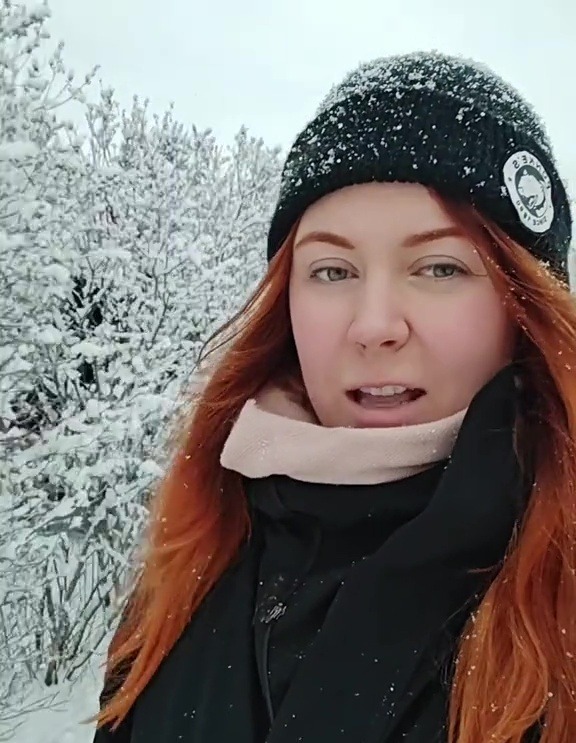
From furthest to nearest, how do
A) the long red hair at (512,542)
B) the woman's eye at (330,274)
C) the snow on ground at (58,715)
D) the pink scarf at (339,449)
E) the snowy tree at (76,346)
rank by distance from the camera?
the snow on ground at (58,715), the snowy tree at (76,346), the woman's eye at (330,274), the pink scarf at (339,449), the long red hair at (512,542)

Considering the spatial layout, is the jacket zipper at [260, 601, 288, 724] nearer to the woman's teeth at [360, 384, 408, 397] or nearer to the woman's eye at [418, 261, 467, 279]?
the woman's teeth at [360, 384, 408, 397]

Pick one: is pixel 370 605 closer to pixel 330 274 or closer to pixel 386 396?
pixel 386 396

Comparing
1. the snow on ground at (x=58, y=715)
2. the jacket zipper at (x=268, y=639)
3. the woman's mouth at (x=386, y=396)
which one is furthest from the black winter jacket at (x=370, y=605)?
the snow on ground at (x=58, y=715)

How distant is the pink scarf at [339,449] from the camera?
1031 millimetres

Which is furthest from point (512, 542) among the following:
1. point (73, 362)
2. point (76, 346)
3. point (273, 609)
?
point (73, 362)

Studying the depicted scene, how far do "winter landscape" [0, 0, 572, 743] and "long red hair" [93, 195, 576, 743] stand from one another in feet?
8.48

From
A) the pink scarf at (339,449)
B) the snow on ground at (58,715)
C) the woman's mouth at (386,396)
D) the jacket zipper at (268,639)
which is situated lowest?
the snow on ground at (58,715)

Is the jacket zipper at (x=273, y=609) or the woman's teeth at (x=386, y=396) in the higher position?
the woman's teeth at (x=386, y=396)

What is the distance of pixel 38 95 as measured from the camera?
496 centimetres

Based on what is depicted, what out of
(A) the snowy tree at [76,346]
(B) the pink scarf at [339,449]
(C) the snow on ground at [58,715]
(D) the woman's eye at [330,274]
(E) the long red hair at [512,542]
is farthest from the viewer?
(C) the snow on ground at [58,715]

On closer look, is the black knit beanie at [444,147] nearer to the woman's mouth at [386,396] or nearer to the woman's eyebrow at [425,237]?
the woman's eyebrow at [425,237]

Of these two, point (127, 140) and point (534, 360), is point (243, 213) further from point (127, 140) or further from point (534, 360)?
point (534, 360)

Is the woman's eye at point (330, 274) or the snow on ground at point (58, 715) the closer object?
the woman's eye at point (330, 274)

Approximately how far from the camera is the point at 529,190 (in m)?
1.15
